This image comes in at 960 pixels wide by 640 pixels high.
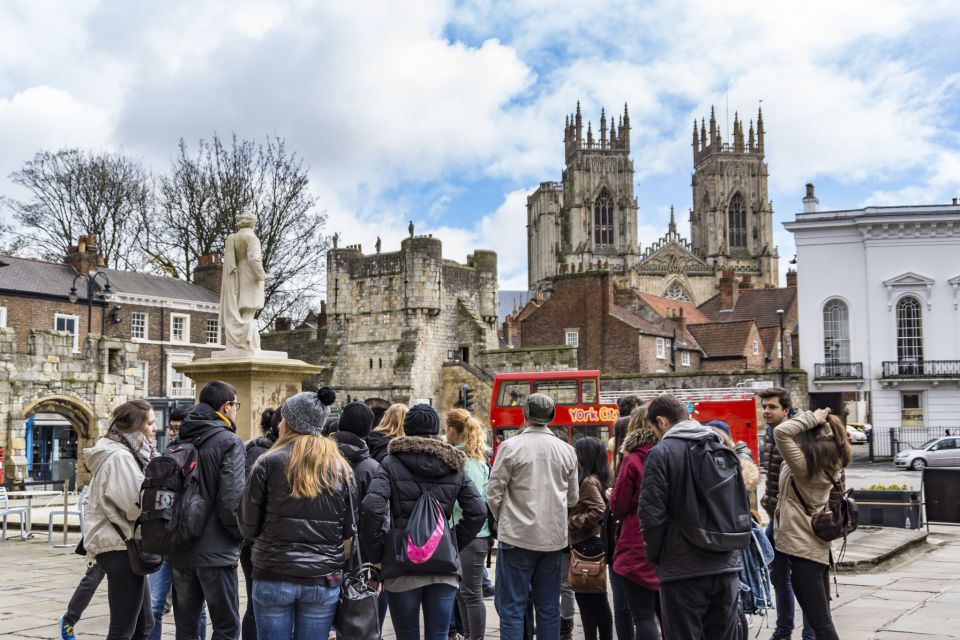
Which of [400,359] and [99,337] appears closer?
[99,337]

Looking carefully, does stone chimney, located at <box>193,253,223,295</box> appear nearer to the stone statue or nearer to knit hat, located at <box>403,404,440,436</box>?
the stone statue

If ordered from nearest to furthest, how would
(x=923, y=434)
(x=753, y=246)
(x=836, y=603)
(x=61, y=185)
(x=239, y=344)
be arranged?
(x=836, y=603) < (x=239, y=344) < (x=923, y=434) < (x=61, y=185) < (x=753, y=246)

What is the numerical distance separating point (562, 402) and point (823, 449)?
19141mm

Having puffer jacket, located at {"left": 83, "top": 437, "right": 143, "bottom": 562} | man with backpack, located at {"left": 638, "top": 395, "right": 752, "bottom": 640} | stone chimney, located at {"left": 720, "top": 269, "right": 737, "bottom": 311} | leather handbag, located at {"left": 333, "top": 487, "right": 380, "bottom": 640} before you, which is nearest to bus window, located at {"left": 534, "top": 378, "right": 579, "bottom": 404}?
puffer jacket, located at {"left": 83, "top": 437, "right": 143, "bottom": 562}

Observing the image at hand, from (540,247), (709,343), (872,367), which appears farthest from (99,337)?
(540,247)

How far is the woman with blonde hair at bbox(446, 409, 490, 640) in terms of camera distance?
6.61 metres

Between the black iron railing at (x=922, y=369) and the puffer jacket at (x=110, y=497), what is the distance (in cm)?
3377

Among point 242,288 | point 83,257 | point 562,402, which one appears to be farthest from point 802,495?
point 83,257

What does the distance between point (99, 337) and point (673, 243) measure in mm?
86074

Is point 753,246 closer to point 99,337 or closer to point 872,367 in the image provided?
point 872,367

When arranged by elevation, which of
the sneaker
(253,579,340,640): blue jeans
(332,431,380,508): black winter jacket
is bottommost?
the sneaker

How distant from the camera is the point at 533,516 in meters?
6.11

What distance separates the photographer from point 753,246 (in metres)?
112

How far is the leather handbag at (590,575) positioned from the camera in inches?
252
